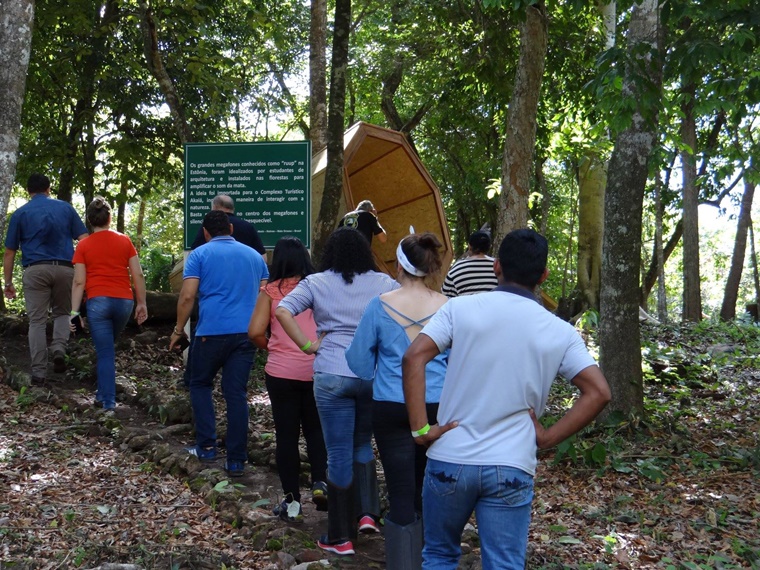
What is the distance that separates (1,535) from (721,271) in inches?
2488

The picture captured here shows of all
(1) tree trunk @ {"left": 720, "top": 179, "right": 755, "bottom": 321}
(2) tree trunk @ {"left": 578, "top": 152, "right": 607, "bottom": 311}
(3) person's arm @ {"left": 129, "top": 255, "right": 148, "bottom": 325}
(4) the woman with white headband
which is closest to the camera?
(4) the woman with white headband

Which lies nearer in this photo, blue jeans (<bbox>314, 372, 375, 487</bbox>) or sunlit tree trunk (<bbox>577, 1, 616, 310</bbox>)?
blue jeans (<bbox>314, 372, 375, 487</bbox>)

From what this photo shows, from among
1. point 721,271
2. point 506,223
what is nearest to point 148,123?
point 506,223

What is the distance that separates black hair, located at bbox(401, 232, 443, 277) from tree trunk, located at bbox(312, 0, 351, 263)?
20.3 feet

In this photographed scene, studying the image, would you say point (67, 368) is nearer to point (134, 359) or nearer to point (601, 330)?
point (134, 359)

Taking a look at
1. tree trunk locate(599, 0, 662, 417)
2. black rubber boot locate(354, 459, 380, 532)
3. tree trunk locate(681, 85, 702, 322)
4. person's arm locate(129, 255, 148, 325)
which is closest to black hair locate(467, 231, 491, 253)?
tree trunk locate(599, 0, 662, 417)

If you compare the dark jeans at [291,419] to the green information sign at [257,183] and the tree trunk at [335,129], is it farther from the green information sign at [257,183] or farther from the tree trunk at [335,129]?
the tree trunk at [335,129]

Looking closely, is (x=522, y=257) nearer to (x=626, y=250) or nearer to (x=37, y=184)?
(x=626, y=250)

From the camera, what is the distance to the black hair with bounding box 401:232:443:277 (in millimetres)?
4371

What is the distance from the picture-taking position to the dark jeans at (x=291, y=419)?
216 inches

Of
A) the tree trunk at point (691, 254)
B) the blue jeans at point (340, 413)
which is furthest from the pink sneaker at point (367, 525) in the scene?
the tree trunk at point (691, 254)

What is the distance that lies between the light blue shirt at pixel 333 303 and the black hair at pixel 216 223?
1.96 m

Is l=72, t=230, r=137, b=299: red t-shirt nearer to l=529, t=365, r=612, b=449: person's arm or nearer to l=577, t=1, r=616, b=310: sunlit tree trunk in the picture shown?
l=529, t=365, r=612, b=449: person's arm

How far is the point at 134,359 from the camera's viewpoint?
1115cm
